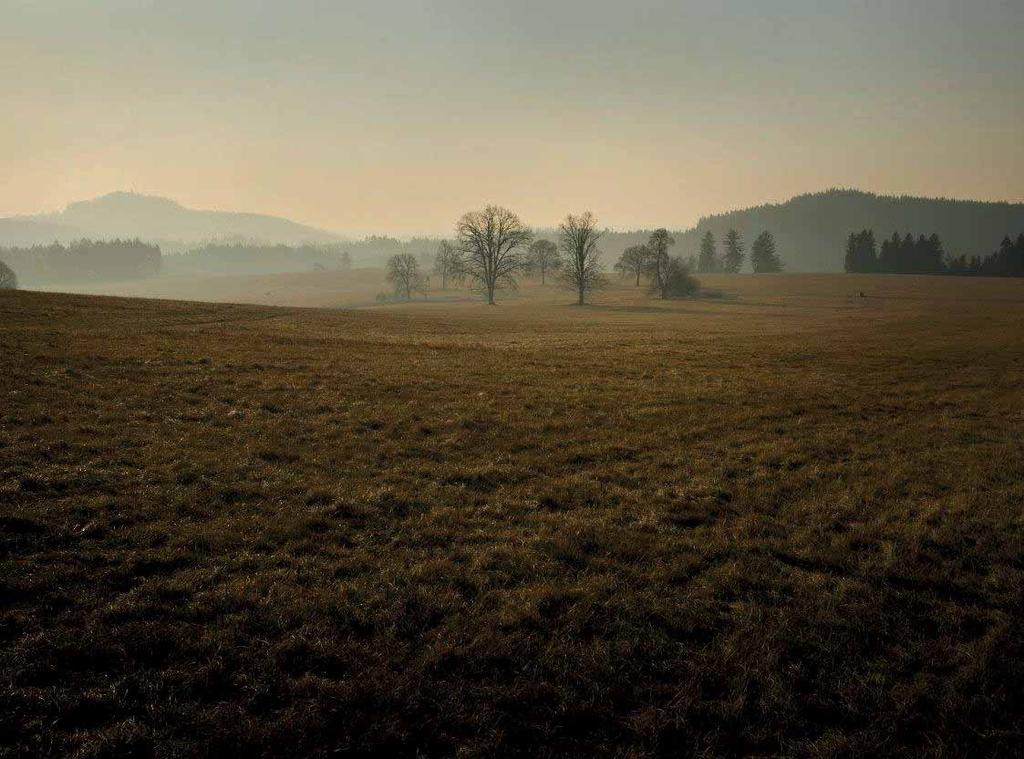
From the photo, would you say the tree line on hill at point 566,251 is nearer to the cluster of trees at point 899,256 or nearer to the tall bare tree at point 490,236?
the tall bare tree at point 490,236

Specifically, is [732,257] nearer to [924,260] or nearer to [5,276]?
[924,260]

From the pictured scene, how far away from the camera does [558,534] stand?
895 cm

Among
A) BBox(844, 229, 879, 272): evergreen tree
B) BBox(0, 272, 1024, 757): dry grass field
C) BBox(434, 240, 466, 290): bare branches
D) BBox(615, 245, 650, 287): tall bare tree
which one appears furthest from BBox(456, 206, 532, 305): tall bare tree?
BBox(844, 229, 879, 272): evergreen tree

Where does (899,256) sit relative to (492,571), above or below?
above

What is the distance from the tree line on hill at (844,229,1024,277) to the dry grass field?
163879 millimetres

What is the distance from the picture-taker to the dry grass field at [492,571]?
203 inches

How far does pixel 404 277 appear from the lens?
446ft

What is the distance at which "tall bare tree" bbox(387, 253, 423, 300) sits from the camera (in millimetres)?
135500

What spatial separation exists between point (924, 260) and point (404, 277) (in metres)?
144

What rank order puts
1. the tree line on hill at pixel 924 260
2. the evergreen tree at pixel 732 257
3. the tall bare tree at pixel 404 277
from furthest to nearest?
1. the evergreen tree at pixel 732 257
2. the tree line on hill at pixel 924 260
3. the tall bare tree at pixel 404 277

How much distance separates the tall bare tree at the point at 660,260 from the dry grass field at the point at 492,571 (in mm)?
90374

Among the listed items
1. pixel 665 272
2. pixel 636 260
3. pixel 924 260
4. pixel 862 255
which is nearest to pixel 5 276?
pixel 636 260

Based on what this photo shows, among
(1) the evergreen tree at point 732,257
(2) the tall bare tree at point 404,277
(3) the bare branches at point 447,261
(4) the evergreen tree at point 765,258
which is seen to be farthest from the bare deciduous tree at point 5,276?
(4) the evergreen tree at point 765,258

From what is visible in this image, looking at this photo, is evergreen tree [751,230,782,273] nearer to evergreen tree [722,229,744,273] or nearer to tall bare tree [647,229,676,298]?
evergreen tree [722,229,744,273]
